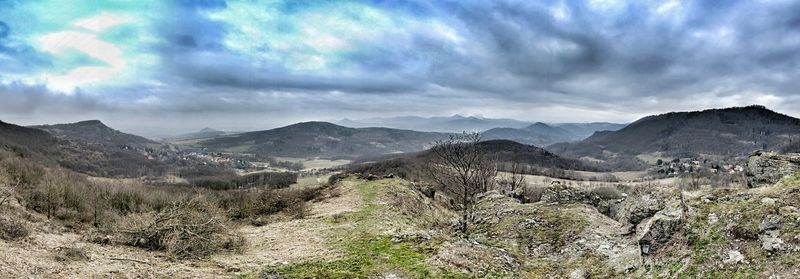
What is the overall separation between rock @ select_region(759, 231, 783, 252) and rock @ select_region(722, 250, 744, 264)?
1.78 feet

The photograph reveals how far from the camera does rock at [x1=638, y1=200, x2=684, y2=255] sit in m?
12.5

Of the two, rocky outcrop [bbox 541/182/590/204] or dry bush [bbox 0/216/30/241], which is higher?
dry bush [bbox 0/216/30/241]

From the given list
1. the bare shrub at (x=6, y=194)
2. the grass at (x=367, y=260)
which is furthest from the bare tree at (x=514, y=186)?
the bare shrub at (x=6, y=194)

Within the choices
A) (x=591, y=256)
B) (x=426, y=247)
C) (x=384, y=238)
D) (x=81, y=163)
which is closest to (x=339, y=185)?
(x=384, y=238)

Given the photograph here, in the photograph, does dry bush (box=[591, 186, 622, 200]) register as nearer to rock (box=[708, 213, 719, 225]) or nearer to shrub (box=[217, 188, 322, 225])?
rock (box=[708, 213, 719, 225])

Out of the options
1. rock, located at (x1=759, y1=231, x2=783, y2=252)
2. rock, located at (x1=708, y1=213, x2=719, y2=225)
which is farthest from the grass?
rock, located at (x1=759, y1=231, x2=783, y2=252)

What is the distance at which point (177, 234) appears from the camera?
655 inches

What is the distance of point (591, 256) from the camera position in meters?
16.0

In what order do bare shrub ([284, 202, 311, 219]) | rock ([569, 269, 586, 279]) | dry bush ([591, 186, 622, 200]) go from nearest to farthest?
1. rock ([569, 269, 586, 279])
2. bare shrub ([284, 202, 311, 219])
3. dry bush ([591, 186, 622, 200])

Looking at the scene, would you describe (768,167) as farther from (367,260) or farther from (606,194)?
(606,194)

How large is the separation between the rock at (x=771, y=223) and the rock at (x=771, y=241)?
179 millimetres

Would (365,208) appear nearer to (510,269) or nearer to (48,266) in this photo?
(510,269)

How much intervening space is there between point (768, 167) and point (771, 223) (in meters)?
9.74

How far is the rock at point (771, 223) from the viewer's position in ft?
34.9
